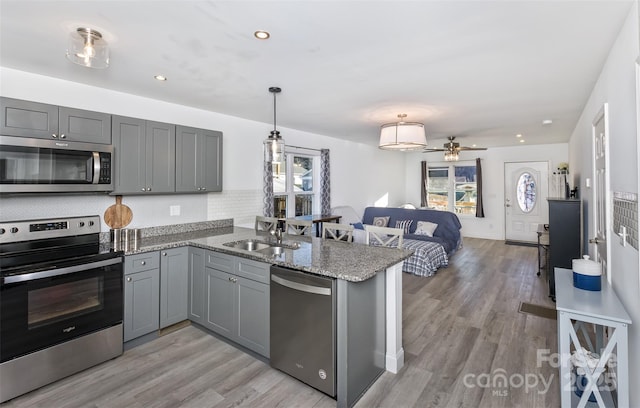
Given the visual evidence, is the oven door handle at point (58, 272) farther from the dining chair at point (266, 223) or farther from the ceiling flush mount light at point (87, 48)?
the dining chair at point (266, 223)

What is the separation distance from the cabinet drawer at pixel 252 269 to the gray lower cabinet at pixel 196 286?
1.88 feet

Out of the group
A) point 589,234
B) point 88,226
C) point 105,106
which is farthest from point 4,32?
point 589,234

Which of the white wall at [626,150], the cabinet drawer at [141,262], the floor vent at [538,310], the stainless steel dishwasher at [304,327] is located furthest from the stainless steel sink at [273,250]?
the floor vent at [538,310]

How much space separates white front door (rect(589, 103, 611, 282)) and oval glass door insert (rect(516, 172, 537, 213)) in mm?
4958

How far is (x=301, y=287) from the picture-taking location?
84.3 inches

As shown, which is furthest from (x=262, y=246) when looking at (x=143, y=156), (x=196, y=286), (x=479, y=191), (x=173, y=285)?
(x=479, y=191)

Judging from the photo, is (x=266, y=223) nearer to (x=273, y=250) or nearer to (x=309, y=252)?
(x=273, y=250)

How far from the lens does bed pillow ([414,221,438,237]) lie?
5.87m

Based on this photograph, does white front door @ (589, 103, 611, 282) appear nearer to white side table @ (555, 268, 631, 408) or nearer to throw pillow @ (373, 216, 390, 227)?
white side table @ (555, 268, 631, 408)

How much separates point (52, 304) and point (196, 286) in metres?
1.09

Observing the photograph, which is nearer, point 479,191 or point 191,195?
point 191,195

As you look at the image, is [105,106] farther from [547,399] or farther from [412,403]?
[547,399]

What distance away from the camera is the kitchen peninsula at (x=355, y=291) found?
2010 millimetres

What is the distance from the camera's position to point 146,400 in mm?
2127
